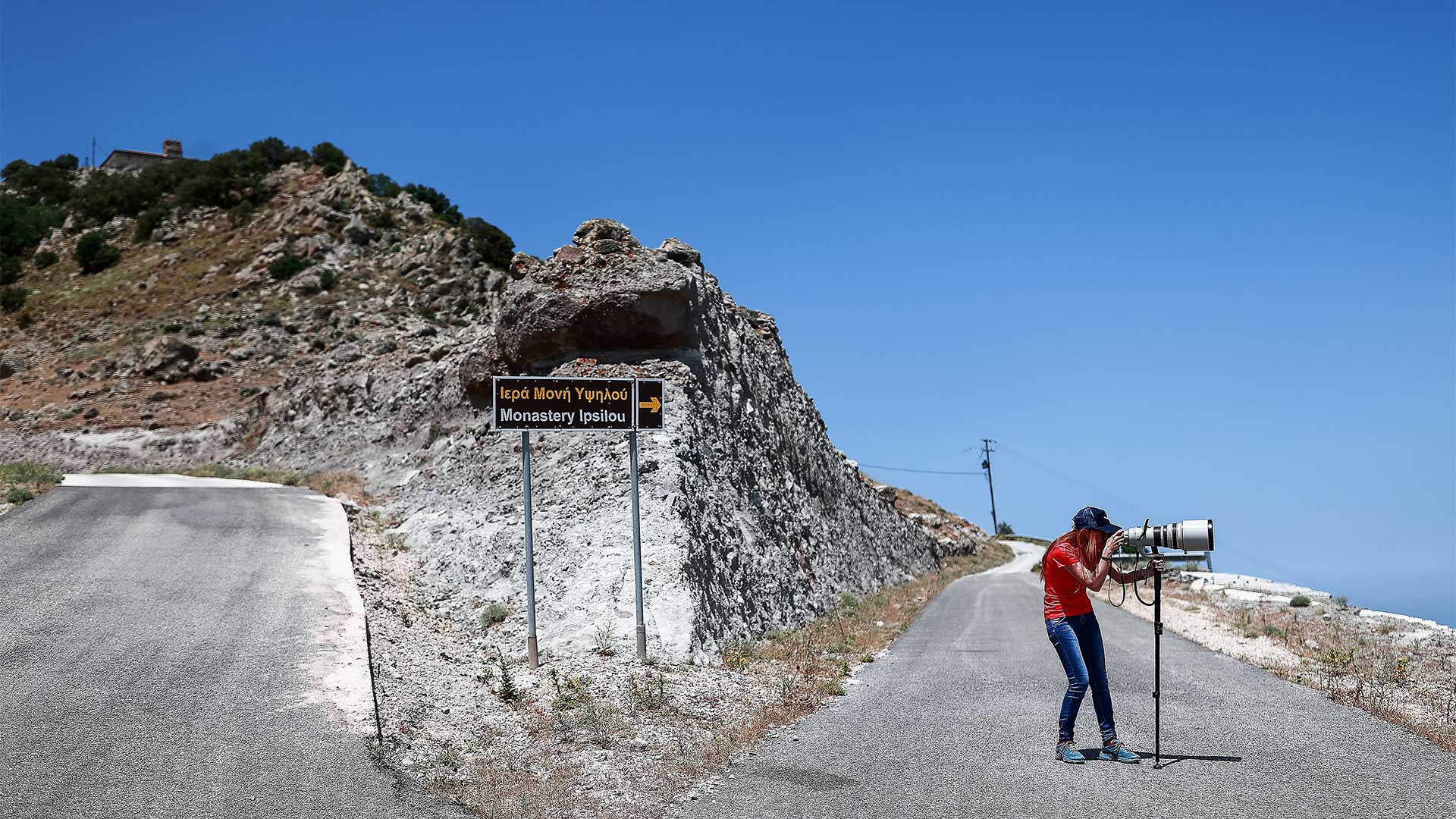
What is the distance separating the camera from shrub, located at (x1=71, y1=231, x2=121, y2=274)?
199ft

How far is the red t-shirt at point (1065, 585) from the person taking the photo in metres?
8.89

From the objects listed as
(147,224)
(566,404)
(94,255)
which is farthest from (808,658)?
(147,224)

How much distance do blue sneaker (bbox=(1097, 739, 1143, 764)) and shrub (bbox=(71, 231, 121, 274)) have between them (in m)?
65.3

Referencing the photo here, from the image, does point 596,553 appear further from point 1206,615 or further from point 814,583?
point 1206,615

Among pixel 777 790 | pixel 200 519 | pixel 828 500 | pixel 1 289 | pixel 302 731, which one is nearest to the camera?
pixel 777 790

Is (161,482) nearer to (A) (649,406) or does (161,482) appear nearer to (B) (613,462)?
(B) (613,462)

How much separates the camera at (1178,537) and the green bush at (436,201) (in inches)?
2374

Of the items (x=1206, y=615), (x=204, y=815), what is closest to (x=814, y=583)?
(x=1206, y=615)

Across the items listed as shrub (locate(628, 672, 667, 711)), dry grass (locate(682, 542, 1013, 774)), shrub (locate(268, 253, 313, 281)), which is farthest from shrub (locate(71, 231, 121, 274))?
shrub (locate(628, 672, 667, 711))

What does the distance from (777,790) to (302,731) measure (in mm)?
4363

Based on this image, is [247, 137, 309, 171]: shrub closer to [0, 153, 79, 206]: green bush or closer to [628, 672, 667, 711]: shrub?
[0, 153, 79, 206]: green bush

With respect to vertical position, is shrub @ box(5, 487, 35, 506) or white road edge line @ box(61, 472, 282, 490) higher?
white road edge line @ box(61, 472, 282, 490)

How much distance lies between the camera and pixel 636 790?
8.35 meters

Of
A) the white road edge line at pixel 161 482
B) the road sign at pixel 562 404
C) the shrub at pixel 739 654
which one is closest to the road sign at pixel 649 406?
the road sign at pixel 562 404
